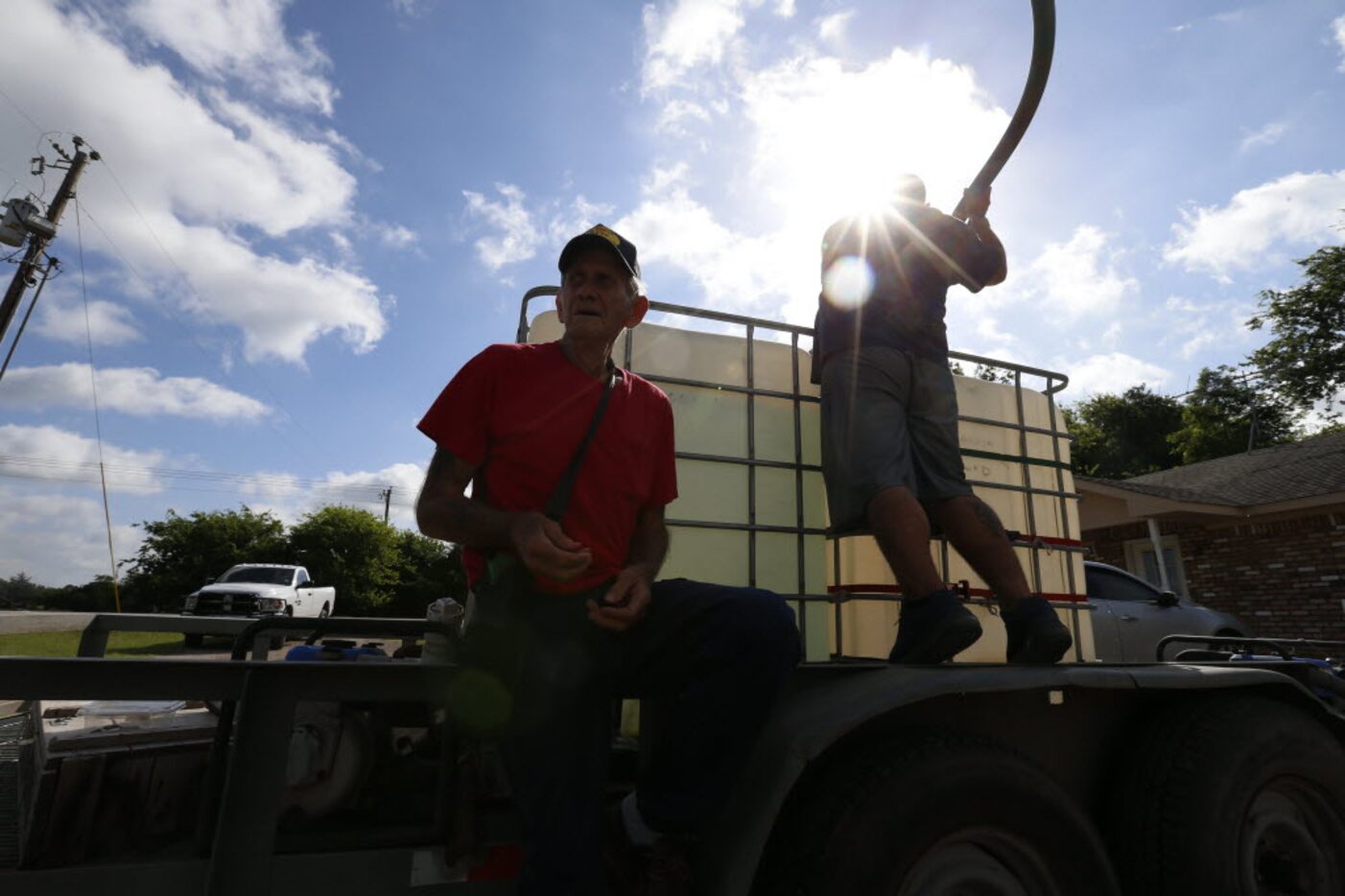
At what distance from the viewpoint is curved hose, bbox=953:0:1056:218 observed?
3.04 m

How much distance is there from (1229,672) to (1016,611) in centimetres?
64

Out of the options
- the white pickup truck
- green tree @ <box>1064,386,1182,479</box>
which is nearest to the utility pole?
the white pickup truck

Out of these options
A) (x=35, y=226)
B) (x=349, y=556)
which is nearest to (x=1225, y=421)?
(x=349, y=556)

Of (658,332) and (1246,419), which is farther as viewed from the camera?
(1246,419)

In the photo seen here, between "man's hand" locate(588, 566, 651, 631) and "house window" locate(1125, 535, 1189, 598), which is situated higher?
A: "house window" locate(1125, 535, 1189, 598)

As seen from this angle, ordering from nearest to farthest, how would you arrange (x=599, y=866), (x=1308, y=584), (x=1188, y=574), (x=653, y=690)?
(x=599, y=866), (x=653, y=690), (x=1308, y=584), (x=1188, y=574)

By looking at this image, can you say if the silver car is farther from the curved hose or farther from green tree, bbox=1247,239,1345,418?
green tree, bbox=1247,239,1345,418

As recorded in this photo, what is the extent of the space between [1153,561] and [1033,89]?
16.7m

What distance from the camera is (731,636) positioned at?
1.61 metres

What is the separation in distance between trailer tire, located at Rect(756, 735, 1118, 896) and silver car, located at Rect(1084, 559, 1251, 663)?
735 centimetres

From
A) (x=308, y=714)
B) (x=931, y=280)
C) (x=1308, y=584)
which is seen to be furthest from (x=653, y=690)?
(x=1308, y=584)

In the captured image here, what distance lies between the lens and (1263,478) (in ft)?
53.5

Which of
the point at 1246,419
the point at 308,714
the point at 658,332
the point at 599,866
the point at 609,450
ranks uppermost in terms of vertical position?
the point at 1246,419

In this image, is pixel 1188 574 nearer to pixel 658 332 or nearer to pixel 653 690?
pixel 658 332
